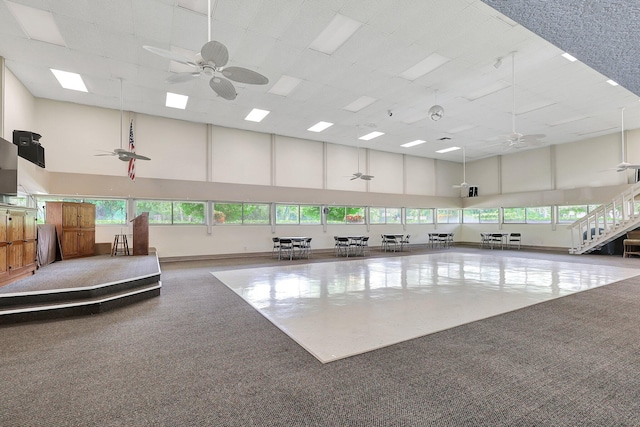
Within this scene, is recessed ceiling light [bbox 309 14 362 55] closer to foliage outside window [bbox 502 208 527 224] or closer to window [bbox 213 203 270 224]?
window [bbox 213 203 270 224]

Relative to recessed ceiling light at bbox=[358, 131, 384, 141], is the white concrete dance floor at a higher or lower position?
lower

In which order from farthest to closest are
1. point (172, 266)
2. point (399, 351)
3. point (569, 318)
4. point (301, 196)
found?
point (301, 196) < point (172, 266) < point (569, 318) < point (399, 351)

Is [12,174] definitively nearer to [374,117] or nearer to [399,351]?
[399,351]

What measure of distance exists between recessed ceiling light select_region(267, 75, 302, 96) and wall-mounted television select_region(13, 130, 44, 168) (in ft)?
18.8

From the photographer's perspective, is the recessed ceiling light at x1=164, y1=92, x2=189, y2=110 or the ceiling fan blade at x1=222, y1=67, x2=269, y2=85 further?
the recessed ceiling light at x1=164, y1=92, x2=189, y2=110

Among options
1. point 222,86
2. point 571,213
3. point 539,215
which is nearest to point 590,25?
point 222,86

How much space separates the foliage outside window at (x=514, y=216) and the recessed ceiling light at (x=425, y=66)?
11444 millimetres

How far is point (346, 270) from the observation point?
802cm

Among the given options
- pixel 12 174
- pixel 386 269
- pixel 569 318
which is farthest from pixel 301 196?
pixel 569 318

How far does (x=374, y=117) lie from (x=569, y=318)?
7.67 metres

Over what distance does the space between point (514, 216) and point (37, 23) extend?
18296mm

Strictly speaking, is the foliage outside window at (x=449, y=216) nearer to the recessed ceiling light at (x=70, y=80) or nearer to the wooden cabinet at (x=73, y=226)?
the wooden cabinet at (x=73, y=226)

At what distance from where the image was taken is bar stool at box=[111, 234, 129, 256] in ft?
26.5

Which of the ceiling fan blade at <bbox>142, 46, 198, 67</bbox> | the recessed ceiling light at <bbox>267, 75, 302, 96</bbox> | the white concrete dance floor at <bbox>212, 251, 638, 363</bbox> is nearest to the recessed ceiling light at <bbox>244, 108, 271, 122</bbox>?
the recessed ceiling light at <bbox>267, 75, 302, 96</bbox>
